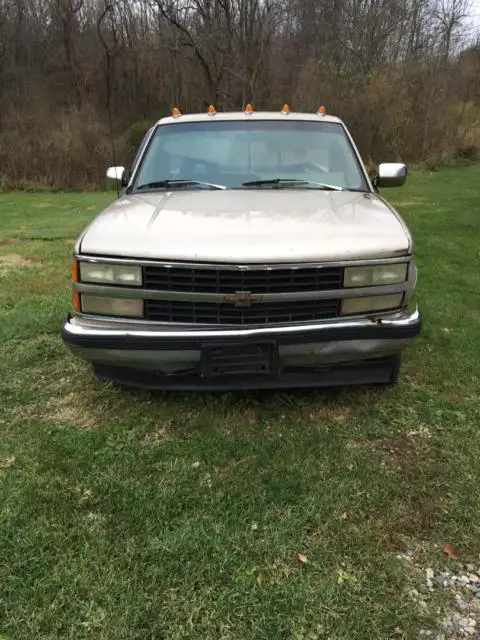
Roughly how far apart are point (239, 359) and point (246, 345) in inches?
3.7

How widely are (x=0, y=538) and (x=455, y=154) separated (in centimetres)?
1922

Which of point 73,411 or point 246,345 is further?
point 73,411

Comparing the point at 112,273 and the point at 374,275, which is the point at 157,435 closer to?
the point at 112,273

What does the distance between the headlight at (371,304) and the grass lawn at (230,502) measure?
0.70m

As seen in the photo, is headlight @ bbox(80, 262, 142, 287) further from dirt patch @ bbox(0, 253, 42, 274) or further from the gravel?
dirt patch @ bbox(0, 253, 42, 274)

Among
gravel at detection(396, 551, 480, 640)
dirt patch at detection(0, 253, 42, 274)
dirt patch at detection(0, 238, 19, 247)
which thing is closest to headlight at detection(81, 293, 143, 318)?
gravel at detection(396, 551, 480, 640)

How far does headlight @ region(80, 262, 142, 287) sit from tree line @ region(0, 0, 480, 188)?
51.6 feet

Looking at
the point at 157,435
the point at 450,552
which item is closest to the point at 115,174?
the point at 157,435

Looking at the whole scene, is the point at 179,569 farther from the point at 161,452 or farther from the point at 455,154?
the point at 455,154

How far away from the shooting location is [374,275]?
110 inches

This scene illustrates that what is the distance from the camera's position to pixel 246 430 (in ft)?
10.1

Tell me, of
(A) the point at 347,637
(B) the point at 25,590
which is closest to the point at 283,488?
(A) the point at 347,637

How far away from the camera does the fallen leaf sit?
222 cm

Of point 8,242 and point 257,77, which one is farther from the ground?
point 257,77
